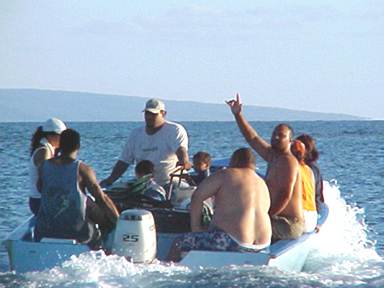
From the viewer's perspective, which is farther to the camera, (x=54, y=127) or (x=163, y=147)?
(x=163, y=147)

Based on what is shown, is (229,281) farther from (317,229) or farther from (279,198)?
(317,229)

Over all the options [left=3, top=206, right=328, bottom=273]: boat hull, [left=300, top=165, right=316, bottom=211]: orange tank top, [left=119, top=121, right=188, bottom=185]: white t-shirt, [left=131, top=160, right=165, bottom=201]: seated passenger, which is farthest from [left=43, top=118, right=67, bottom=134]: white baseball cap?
[left=300, top=165, right=316, bottom=211]: orange tank top

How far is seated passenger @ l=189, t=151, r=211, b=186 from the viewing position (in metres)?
12.4

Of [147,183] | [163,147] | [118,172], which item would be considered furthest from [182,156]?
[147,183]

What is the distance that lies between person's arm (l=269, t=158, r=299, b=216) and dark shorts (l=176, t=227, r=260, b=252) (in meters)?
0.80

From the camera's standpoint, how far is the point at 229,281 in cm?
982

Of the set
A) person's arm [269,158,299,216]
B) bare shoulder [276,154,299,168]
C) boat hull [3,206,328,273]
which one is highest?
bare shoulder [276,154,299,168]

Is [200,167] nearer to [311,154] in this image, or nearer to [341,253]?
[311,154]

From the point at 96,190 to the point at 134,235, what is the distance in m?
0.57

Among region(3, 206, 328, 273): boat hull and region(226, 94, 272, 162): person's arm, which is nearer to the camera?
region(3, 206, 328, 273): boat hull

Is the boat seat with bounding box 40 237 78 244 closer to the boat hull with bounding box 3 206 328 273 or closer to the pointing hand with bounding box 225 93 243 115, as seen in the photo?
the boat hull with bounding box 3 206 328 273

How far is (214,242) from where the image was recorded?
33.1ft

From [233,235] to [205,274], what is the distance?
0.43 metres

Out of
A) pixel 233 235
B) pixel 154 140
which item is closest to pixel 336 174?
pixel 154 140
